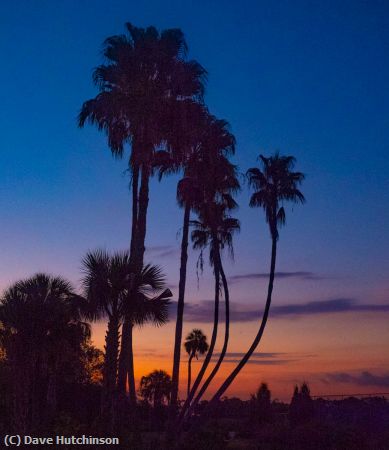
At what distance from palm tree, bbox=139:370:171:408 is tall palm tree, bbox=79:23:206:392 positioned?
42.1 meters

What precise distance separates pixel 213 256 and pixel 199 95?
12.2m

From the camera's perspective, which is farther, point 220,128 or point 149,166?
Result: point 220,128

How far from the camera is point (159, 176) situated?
33.6 meters

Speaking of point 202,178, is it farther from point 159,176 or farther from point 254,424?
point 254,424

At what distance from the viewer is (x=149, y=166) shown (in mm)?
31484

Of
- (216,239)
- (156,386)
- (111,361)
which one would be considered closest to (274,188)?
(216,239)

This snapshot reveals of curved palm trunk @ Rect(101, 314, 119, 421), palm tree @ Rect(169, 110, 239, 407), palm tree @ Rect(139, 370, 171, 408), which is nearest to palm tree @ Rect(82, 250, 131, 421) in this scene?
curved palm trunk @ Rect(101, 314, 119, 421)

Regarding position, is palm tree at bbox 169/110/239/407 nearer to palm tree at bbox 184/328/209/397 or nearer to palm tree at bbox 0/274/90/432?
palm tree at bbox 0/274/90/432

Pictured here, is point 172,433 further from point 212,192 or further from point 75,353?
point 212,192

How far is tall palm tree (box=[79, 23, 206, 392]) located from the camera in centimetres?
3091

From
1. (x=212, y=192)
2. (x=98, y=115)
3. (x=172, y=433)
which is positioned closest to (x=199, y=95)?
(x=98, y=115)

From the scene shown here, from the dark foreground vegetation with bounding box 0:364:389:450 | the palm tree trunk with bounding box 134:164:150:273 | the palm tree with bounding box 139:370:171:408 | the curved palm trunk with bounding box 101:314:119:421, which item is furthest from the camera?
the palm tree with bounding box 139:370:171:408

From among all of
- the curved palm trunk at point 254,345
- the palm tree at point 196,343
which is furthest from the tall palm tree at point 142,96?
the palm tree at point 196,343

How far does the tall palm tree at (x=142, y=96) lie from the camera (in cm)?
3091
